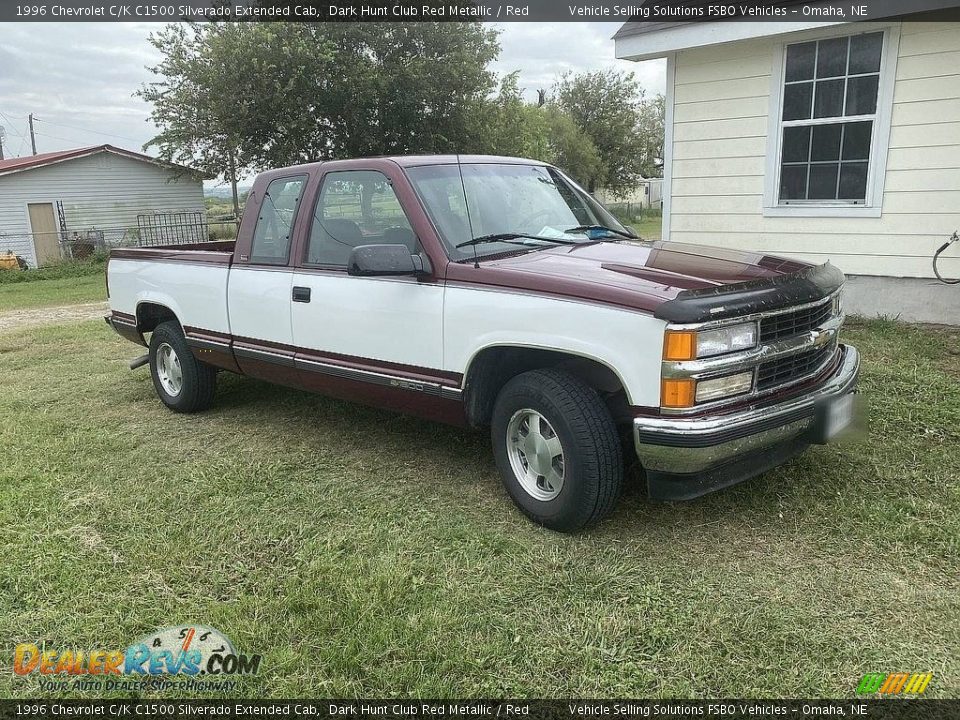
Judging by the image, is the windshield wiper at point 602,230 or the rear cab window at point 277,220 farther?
the rear cab window at point 277,220

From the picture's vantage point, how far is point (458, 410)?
3.90 m

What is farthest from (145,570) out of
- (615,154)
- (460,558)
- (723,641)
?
(615,154)

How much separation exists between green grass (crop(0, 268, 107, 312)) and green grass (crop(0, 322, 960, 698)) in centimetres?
936

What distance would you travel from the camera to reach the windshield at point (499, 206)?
4031 mm

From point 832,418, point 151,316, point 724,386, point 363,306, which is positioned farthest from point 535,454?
point 151,316

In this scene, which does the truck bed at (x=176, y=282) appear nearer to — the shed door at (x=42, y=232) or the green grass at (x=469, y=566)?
the green grass at (x=469, y=566)

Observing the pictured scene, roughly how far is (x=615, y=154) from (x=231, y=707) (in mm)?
45243

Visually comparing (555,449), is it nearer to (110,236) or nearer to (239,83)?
(239,83)

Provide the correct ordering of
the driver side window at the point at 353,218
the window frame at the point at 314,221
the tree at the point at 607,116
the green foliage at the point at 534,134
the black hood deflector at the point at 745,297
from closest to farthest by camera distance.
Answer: the black hood deflector at the point at 745,297 → the driver side window at the point at 353,218 → the window frame at the point at 314,221 → the green foliage at the point at 534,134 → the tree at the point at 607,116

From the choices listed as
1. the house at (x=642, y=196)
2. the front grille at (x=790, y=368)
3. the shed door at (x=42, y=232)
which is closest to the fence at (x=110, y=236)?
the shed door at (x=42, y=232)

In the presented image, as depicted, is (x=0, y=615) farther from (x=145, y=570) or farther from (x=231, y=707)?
(x=231, y=707)

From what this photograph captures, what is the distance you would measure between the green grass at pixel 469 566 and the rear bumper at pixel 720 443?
391mm

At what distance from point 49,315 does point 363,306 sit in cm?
963

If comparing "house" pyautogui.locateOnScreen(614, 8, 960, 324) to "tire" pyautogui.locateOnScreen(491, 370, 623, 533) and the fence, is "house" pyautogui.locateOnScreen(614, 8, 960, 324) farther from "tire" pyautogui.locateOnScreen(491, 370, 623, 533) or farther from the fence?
the fence
